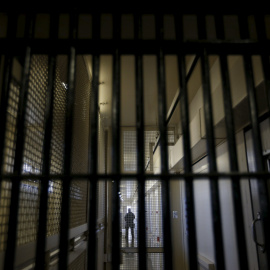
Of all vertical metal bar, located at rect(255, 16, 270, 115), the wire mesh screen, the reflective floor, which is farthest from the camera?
the reflective floor

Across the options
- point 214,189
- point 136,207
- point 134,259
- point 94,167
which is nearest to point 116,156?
point 94,167

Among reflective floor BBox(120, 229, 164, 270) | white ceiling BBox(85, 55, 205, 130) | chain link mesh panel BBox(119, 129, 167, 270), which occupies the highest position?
white ceiling BBox(85, 55, 205, 130)

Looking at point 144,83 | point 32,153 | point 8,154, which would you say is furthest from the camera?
point 144,83

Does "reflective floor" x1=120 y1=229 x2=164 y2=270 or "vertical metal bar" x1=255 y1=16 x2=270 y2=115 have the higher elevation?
"vertical metal bar" x1=255 y1=16 x2=270 y2=115

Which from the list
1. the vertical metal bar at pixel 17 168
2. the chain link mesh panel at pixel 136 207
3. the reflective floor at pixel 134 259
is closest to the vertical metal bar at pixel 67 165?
the vertical metal bar at pixel 17 168

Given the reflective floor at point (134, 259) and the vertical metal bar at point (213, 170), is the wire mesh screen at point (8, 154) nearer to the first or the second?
the vertical metal bar at point (213, 170)

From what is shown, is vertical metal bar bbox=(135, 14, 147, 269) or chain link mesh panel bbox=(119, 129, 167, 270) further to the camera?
chain link mesh panel bbox=(119, 129, 167, 270)

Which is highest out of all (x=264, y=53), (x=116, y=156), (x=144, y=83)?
(x=144, y=83)

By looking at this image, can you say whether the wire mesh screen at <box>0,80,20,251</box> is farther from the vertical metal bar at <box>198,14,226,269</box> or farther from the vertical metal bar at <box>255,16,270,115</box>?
the vertical metal bar at <box>255,16,270,115</box>

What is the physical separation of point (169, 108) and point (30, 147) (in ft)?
10.8


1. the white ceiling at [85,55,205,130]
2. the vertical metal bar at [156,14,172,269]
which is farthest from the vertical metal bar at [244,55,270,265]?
the white ceiling at [85,55,205,130]

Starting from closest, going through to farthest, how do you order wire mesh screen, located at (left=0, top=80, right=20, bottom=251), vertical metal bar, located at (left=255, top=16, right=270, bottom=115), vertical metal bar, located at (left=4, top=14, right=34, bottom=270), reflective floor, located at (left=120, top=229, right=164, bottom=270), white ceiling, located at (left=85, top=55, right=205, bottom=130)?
vertical metal bar, located at (left=4, top=14, right=34, bottom=270), vertical metal bar, located at (left=255, top=16, right=270, bottom=115), wire mesh screen, located at (left=0, top=80, right=20, bottom=251), white ceiling, located at (left=85, top=55, right=205, bottom=130), reflective floor, located at (left=120, top=229, right=164, bottom=270)

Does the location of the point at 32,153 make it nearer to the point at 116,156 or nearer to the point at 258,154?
the point at 116,156

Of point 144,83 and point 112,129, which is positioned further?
point 144,83
